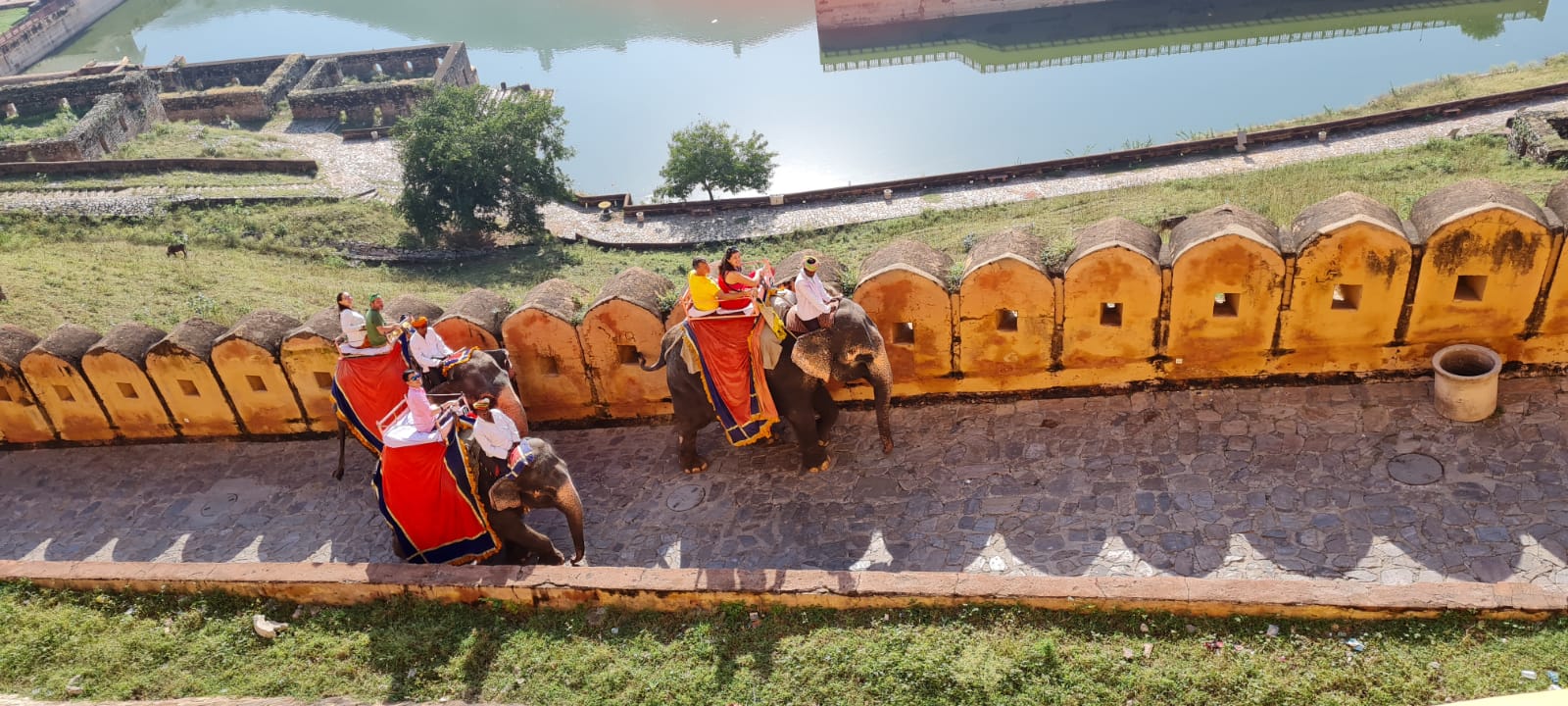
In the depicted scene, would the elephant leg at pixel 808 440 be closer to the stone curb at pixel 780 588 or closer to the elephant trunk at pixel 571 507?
the stone curb at pixel 780 588

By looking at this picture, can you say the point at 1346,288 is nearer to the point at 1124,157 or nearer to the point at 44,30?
the point at 1124,157

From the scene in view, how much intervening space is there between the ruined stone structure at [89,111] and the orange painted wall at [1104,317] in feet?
97.3

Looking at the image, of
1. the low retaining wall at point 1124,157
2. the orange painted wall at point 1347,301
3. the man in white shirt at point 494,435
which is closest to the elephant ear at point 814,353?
the man in white shirt at point 494,435

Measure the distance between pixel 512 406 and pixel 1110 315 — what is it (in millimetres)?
4981

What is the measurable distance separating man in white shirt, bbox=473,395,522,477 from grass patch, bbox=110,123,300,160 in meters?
27.0

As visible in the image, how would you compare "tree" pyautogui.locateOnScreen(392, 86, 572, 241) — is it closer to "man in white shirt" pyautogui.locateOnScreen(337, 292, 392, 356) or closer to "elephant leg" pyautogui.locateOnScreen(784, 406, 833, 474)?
"man in white shirt" pyautogui.locateOnScreen(337, 292, 392, 356)

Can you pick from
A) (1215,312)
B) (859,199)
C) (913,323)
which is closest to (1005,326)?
(913,323)

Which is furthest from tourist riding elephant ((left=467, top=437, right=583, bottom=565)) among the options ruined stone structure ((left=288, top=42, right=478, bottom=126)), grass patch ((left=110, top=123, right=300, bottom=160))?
ruined stone structure ((left=288, top=42, right=478, bottom=126))

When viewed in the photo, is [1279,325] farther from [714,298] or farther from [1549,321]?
[714,298]

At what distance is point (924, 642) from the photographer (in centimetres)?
620

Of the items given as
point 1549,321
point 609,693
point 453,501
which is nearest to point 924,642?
point 609,693

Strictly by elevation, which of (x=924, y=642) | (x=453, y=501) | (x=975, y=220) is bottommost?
(x=975, y=220)

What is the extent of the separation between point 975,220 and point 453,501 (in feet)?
52.1

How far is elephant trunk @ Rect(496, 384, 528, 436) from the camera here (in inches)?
335
